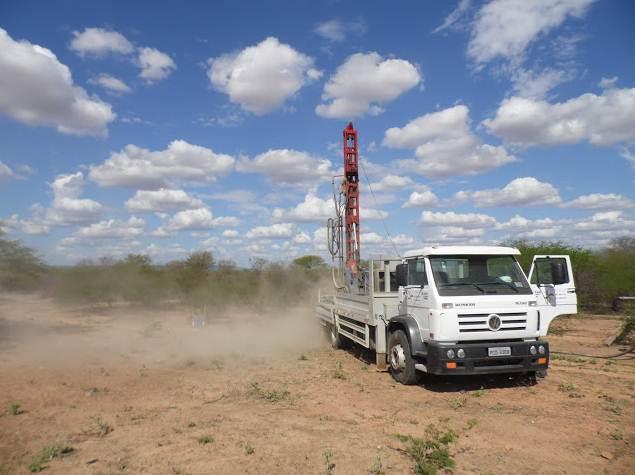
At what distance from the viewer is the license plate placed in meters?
7.42

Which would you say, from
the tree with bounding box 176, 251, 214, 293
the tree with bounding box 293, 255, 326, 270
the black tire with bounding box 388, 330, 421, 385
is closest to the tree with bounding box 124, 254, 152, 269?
the tree with bounding box 176, 251, 214, 293

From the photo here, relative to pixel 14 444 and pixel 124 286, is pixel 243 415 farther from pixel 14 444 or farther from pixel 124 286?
pixel 124 286

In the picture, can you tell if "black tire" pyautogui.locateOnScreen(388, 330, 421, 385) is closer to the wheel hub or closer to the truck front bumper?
the wheel hub

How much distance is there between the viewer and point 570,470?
470 cm

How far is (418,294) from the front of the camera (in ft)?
27.1

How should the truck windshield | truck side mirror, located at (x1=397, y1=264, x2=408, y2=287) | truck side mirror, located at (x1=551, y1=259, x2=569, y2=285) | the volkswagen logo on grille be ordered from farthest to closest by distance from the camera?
truck side mirror, located at (x1=397, y1=264, x2=408, y2=287), truck side mirror, located at (x1=551, y1=259, x2=569, y2=285), the truck windshield, the volkswagen logo on grille

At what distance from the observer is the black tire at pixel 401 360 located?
7.98 meters

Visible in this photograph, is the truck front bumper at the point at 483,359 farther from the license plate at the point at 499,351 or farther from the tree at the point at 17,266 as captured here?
the tree at the point at 17,266

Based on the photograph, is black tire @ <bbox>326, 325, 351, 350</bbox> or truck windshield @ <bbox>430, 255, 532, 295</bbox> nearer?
truck windshield @ <bbox>430, 255, 532, 295</bbox>

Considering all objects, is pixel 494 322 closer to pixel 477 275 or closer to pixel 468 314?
pixel 468 314

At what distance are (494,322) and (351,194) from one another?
741cm

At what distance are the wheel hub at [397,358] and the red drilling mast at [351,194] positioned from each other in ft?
18.6

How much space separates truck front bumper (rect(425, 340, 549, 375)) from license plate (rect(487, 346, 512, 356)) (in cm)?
3

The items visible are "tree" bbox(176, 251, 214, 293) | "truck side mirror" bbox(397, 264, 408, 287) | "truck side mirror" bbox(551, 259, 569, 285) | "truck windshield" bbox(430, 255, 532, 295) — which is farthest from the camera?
"tree" bbox(176, 251, 214, 293)
